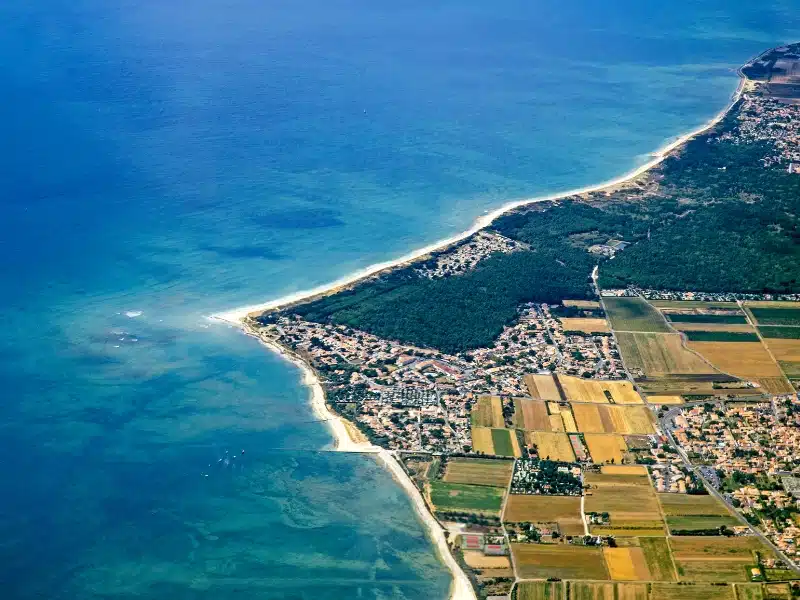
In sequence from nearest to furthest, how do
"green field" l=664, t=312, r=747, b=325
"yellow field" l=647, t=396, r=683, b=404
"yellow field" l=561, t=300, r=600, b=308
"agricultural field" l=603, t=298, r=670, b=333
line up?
"yellow field" l=647, t=396, r=683, b=404 < "agricultural field" l=603, t=298, r=670, b=333 < "green field" l=664, t=312, r=747, b=325 < "yellow field" l=561, t=300, r=600, b=308

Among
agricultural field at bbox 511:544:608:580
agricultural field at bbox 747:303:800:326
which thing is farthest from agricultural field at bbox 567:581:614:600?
agricultural field at bbox 747:303:800:326

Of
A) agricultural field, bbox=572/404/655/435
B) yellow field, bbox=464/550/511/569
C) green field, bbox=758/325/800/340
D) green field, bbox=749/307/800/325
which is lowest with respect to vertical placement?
yellow field, bbox=464/550/511/569

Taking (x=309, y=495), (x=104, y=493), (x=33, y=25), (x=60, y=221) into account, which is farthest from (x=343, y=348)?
(x=33, y=25)

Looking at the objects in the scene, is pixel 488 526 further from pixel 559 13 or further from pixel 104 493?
pixel 559 13

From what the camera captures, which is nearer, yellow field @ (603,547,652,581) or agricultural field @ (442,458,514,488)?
yellow field @ (603,547,652,581)

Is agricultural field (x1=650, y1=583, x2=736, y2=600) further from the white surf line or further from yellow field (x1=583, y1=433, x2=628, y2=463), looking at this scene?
the white surf line

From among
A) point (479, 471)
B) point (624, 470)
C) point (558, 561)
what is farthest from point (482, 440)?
point (558, 561)

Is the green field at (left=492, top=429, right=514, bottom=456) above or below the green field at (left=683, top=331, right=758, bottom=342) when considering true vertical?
below

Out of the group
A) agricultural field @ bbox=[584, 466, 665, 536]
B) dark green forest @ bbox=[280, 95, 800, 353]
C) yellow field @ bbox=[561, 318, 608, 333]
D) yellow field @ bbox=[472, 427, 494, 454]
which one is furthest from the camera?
dark green forest @ bbox=[280, 95, 800, 353]
